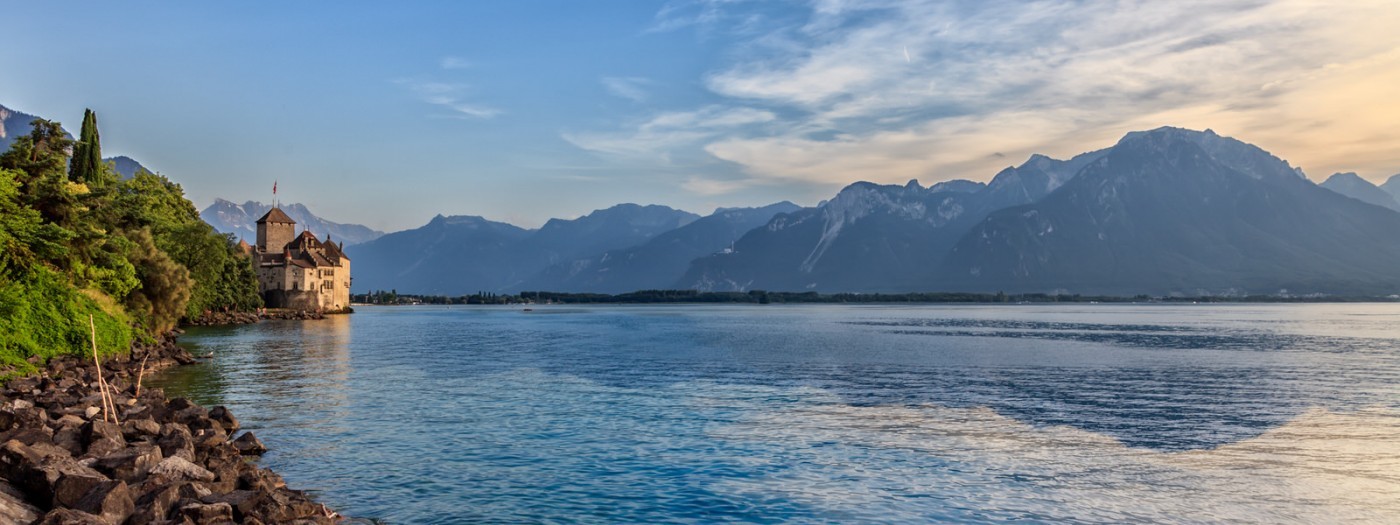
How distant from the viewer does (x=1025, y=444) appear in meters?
30.5

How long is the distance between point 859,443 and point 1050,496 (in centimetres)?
866

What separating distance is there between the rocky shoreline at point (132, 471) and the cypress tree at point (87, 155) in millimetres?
61681

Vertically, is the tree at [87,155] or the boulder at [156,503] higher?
the tree at [87,155]

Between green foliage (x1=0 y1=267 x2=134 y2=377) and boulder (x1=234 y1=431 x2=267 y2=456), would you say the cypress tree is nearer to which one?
green foliage (x1=0 y1=267 x2=134 y2=377)

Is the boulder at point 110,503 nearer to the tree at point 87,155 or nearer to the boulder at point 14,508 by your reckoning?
the boulder at point 14,508

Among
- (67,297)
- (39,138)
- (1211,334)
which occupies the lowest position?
(1211,334)

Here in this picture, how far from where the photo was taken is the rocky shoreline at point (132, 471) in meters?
16.9

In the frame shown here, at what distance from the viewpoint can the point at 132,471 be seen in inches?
803

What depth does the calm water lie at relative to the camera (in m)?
22.3

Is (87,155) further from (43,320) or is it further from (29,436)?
(29,436)

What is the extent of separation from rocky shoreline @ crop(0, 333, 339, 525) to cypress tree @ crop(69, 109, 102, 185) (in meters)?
61.7

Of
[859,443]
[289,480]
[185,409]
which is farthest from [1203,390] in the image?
[185,409]

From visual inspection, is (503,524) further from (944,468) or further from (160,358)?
(160,358)

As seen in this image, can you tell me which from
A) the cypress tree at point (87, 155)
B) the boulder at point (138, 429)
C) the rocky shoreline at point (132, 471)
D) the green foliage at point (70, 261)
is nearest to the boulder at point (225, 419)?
the rocky shoreline at point (132, 471)
